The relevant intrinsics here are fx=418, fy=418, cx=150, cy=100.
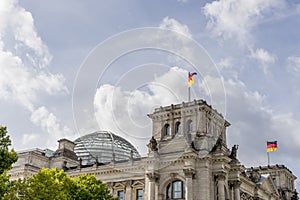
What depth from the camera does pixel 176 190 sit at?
64.8 metres

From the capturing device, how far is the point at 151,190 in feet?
212

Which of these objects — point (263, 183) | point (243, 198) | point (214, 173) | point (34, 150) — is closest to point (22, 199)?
point (214, 173)

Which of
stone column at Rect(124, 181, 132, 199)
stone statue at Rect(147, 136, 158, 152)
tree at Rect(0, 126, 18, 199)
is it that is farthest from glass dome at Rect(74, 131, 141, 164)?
tree at Rect(0, 126, 18, 199)

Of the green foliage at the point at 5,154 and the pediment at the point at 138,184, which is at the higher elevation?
the pediment at the point at 138,184

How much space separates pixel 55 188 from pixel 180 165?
25.2m

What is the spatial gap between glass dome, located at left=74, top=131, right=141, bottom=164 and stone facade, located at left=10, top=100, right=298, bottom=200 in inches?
737

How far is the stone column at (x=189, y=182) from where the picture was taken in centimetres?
6178

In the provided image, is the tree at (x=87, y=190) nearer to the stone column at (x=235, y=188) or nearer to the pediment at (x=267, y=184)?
the stone column at (x=235, y=188)

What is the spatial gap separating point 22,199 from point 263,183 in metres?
57.9

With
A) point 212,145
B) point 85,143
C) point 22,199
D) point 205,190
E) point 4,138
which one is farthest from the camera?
point 85,143

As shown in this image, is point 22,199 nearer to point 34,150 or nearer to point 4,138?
point 4,138

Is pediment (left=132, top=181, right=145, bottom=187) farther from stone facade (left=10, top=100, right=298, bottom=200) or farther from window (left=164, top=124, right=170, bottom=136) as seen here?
window (left=164, top=124, right=170, bottom=136)

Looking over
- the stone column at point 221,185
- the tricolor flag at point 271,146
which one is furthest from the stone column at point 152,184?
the tricolor flag at point 271,146

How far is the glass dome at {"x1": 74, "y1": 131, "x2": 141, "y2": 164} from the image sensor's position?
9756 cm
